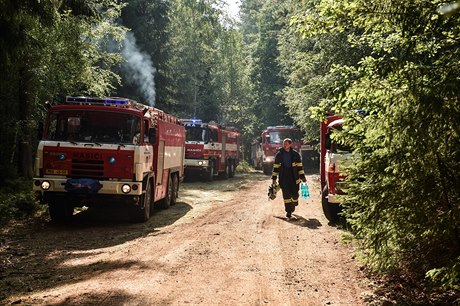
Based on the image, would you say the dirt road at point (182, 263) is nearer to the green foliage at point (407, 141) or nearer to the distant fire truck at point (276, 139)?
the green foliage at point (407, 141)

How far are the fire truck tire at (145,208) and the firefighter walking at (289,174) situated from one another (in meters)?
3.21

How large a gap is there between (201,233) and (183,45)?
34628mm

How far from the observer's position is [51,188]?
1016 centimetres

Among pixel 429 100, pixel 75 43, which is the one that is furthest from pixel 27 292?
pixel 75 43

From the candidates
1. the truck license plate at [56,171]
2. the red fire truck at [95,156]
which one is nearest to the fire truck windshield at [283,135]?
the red fire truck at [95,156]

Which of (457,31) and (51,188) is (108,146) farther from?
(457,31)

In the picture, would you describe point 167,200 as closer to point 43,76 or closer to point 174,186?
point 174,186

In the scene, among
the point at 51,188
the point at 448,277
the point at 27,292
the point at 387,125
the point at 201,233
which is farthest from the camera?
the point at 51,188

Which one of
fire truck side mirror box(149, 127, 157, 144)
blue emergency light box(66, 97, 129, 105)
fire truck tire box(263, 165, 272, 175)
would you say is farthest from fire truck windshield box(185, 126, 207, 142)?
blue emergency light box(66, 97, 129, 105)

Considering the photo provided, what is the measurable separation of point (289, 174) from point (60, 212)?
18.6ft

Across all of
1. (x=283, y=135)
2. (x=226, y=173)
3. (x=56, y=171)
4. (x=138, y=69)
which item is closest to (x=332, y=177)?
(x=56, y=171)

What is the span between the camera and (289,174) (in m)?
12.0

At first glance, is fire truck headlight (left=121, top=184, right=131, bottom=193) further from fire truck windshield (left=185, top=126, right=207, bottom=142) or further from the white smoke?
the white smoke

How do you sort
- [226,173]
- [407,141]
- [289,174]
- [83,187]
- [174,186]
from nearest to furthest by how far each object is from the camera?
[407,141] → [83,187] → [289,174] → [174,186] → [226,173]
